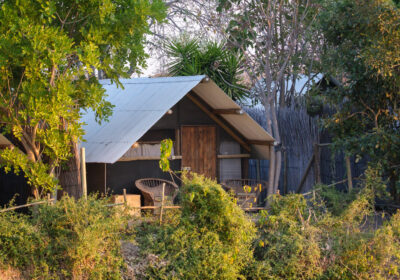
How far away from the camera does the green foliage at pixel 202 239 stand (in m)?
7.01

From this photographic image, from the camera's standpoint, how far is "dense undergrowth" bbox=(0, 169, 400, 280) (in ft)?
22.0

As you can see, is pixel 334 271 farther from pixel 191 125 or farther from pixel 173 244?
pixel 191 125

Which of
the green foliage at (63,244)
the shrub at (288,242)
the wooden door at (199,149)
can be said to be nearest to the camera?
the green foliage at (63,244)

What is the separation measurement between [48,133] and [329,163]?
6.19 metres

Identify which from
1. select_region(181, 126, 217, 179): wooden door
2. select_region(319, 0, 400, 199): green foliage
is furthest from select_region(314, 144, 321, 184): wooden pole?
select_region(181, 126, 217, 179): wooden door

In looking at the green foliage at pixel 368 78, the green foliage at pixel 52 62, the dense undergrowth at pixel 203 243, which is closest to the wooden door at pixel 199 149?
the green foliage at pixel 368 78

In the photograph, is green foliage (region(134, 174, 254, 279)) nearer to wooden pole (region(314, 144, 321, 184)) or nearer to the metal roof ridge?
the metal roof ridge

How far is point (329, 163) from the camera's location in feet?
39.5

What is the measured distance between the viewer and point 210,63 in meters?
16.2

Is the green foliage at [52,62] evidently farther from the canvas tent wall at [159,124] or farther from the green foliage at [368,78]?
the green foliage at [368,78]

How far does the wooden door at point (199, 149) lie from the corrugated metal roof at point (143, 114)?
1.83ft

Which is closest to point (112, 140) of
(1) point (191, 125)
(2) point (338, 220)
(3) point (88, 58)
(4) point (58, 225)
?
(1) point (191, 125)

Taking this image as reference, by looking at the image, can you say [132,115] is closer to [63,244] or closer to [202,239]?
[202,239]

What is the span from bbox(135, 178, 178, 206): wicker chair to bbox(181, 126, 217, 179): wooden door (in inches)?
25.3
